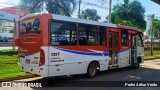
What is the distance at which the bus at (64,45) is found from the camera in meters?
10.2

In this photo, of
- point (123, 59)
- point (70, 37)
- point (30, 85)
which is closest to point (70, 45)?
point (70, 37)

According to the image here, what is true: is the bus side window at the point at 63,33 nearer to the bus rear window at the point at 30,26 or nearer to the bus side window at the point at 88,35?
the bus side window at the point at 88,35

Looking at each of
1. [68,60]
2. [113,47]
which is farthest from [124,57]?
[68,60]

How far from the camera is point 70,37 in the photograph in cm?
1142

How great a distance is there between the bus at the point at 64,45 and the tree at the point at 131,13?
37533 mm

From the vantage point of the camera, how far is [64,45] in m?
11.0

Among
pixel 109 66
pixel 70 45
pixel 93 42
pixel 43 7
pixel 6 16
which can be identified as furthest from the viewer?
pixel 6 16

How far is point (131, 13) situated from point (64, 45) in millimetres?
42962

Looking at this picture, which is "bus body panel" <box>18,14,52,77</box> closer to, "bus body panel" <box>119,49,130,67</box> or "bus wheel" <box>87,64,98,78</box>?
"bus wheel" <box>87,64,98,78</box>

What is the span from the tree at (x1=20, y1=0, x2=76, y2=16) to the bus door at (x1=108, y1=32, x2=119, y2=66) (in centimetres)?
1293

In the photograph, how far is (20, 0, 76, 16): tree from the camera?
26.7m

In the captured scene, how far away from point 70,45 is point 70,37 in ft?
1.22

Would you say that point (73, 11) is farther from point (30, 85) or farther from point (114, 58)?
point (30, 85)

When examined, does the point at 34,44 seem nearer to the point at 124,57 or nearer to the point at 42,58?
the point at 42,58
